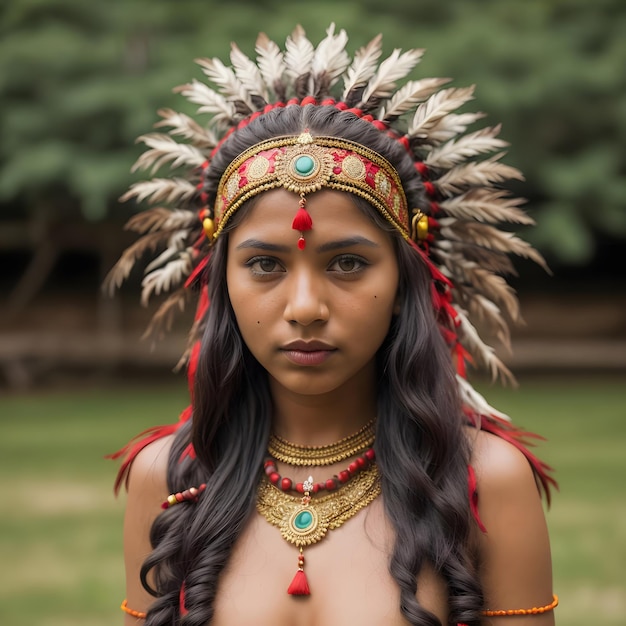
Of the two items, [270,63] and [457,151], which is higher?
[270,63]

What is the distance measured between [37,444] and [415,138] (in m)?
7.30

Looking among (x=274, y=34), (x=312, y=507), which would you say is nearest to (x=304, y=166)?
(x=312, y=507)

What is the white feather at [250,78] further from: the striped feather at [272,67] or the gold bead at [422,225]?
the gold bead at [422,225]

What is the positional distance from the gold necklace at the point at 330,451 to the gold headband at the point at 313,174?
0.52 metres

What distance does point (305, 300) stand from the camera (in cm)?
225

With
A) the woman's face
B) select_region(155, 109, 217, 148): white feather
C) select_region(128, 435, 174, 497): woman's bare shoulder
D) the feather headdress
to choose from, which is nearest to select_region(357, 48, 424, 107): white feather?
the feather headdress

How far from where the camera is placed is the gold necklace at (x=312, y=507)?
2.38 m

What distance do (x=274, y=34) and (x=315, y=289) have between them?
30.1ft

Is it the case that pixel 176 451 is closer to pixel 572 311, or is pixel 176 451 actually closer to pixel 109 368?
pixel 109 368

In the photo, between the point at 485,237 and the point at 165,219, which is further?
the point at 165,219

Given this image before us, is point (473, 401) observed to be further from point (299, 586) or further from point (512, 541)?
point (299, 586)

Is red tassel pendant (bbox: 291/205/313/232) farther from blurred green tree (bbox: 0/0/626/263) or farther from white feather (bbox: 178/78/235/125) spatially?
blurred green tree (bbox: 0/0/626/263)

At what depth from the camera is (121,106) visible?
11.4 m

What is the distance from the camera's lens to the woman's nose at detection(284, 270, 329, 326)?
2244mm
